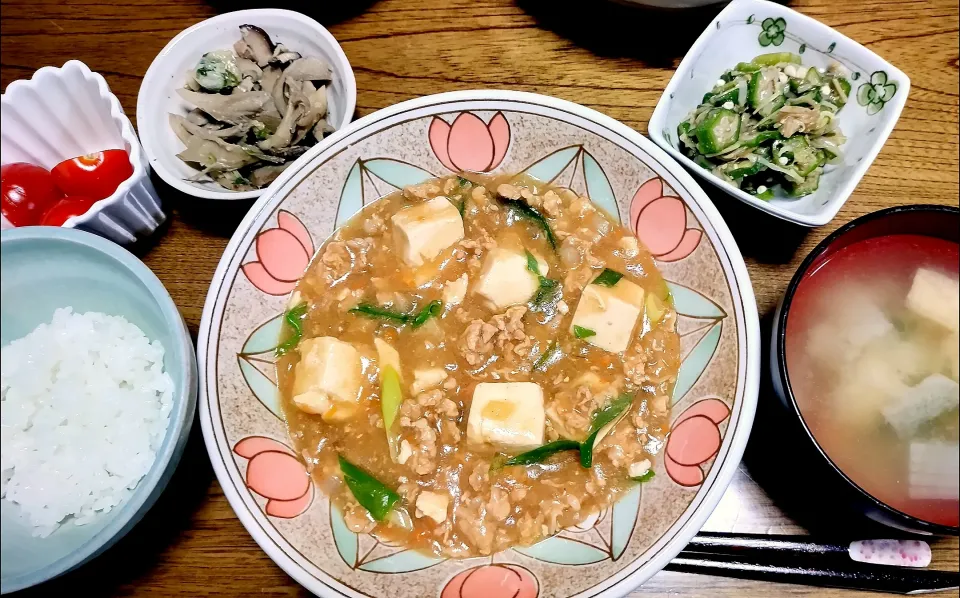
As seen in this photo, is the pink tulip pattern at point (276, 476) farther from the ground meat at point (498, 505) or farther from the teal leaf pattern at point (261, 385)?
the ground meat at point (498, 505)

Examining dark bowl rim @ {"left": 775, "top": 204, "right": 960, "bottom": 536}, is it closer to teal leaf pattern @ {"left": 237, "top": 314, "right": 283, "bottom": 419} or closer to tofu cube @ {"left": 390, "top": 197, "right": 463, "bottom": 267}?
tofu cube @ {"left": 390, "top": 197, "right": 463, "bottom": 267}

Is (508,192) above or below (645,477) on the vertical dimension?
above

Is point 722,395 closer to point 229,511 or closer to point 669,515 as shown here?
point 669,515

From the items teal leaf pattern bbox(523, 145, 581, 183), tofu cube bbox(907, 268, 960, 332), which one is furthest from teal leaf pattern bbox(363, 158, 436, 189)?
tofu cube bbox(907, 268, 960, 332)

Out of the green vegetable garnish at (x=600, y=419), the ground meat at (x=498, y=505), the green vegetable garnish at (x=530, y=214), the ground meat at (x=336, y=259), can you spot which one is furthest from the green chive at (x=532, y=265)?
the ground meat at (x=498, y=505)

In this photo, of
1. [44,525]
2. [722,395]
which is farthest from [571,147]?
[44,525]

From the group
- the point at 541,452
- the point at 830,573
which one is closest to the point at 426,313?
the point at 541,452

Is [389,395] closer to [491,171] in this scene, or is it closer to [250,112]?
[491,171]
